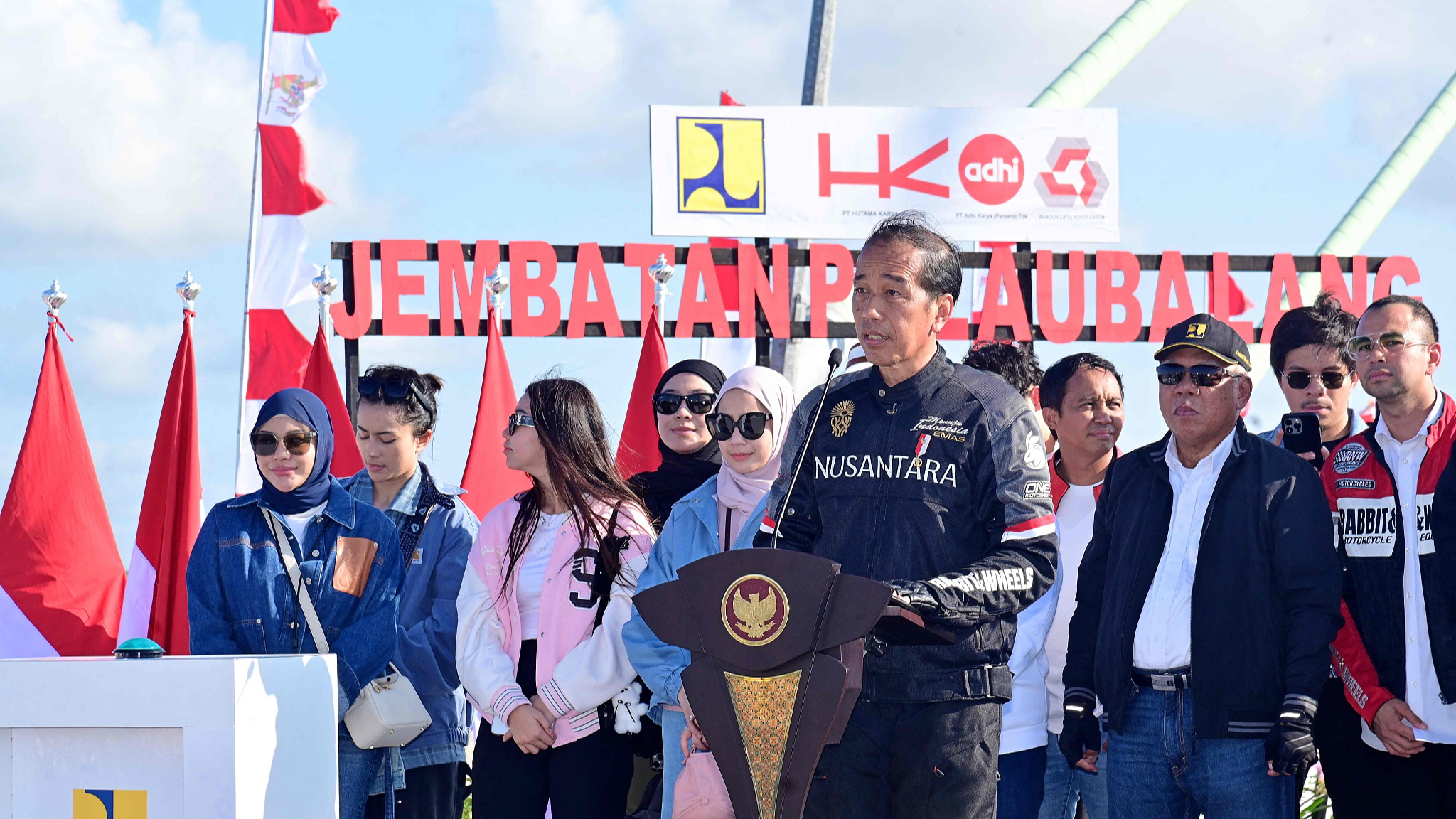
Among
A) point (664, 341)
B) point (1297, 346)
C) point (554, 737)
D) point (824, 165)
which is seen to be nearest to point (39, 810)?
point (554, 737)

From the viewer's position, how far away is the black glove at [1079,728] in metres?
3.44

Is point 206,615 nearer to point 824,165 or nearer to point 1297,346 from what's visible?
point 1297,346

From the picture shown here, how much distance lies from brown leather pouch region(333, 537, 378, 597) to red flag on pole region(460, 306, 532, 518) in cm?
372

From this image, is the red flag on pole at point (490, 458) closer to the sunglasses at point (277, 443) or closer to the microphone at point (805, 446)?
the sunglasses at point (277, 443)

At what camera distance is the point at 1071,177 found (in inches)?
404

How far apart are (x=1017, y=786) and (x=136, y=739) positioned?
226cm

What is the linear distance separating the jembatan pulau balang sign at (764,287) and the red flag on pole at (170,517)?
2318 millimetres

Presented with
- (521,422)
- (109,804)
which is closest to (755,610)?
(109,804)

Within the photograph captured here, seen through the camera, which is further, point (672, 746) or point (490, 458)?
point (490, 458)

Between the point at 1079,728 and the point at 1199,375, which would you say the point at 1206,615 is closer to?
the point at 1079,728

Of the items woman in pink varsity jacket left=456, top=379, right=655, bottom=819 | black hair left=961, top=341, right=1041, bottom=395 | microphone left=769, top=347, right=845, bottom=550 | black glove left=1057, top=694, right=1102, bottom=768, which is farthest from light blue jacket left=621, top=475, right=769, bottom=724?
black hair left=961, top=341, right=1041, bottom=395

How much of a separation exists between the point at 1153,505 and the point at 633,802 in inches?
63.9

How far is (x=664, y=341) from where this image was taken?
882 cm

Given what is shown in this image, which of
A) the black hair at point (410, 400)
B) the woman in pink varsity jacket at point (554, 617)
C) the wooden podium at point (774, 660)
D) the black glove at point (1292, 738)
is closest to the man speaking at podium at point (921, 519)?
the wooden podium at point (774, 660)
